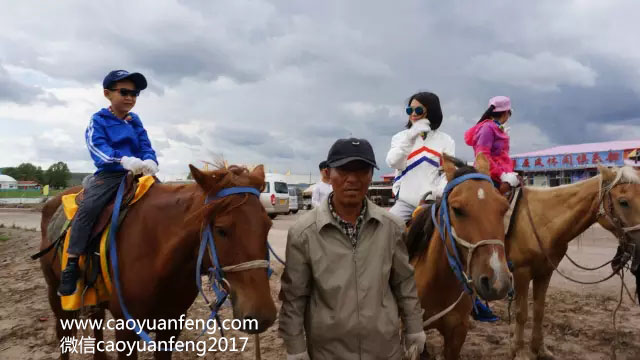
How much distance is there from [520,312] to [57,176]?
319 ft

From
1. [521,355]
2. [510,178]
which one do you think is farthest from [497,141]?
[521,355]

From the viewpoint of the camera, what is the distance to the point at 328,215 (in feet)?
6.99

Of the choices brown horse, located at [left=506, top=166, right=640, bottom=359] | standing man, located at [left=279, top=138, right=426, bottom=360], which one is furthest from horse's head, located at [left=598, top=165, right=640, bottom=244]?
A: standing man, located at [left=279, top=138, right=426, bottom=360]

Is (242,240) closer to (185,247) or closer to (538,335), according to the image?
(185,247)

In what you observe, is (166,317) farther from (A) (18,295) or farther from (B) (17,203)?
(B) (17,203)

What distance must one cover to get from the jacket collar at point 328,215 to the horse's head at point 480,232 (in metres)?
0.70

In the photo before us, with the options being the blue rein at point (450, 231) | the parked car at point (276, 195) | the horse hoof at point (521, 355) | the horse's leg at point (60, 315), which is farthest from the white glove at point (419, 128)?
the parked car at point (276, 195)

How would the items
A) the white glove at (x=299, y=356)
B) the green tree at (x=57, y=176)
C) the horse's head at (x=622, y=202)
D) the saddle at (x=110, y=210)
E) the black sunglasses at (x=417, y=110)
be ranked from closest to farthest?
the white glove at (x=299, y=356), the saddle at (x=110, y=210), the black sunglasses at (x=417, y=110), the horse's head at (x=622, y=202), the green tree at (x=57, y=176)

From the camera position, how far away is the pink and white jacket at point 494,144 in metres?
4.73

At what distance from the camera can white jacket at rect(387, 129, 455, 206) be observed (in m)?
3.55

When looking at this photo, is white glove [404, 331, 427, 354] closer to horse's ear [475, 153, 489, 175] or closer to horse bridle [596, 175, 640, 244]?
horse's ear [475, 153, 489, 175]

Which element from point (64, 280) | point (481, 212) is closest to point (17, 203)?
point (64, 280)

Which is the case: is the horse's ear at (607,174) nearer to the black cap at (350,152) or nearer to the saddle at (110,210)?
the black cap at (350,152)

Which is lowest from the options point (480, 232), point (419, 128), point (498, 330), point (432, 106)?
point (498, 330)
